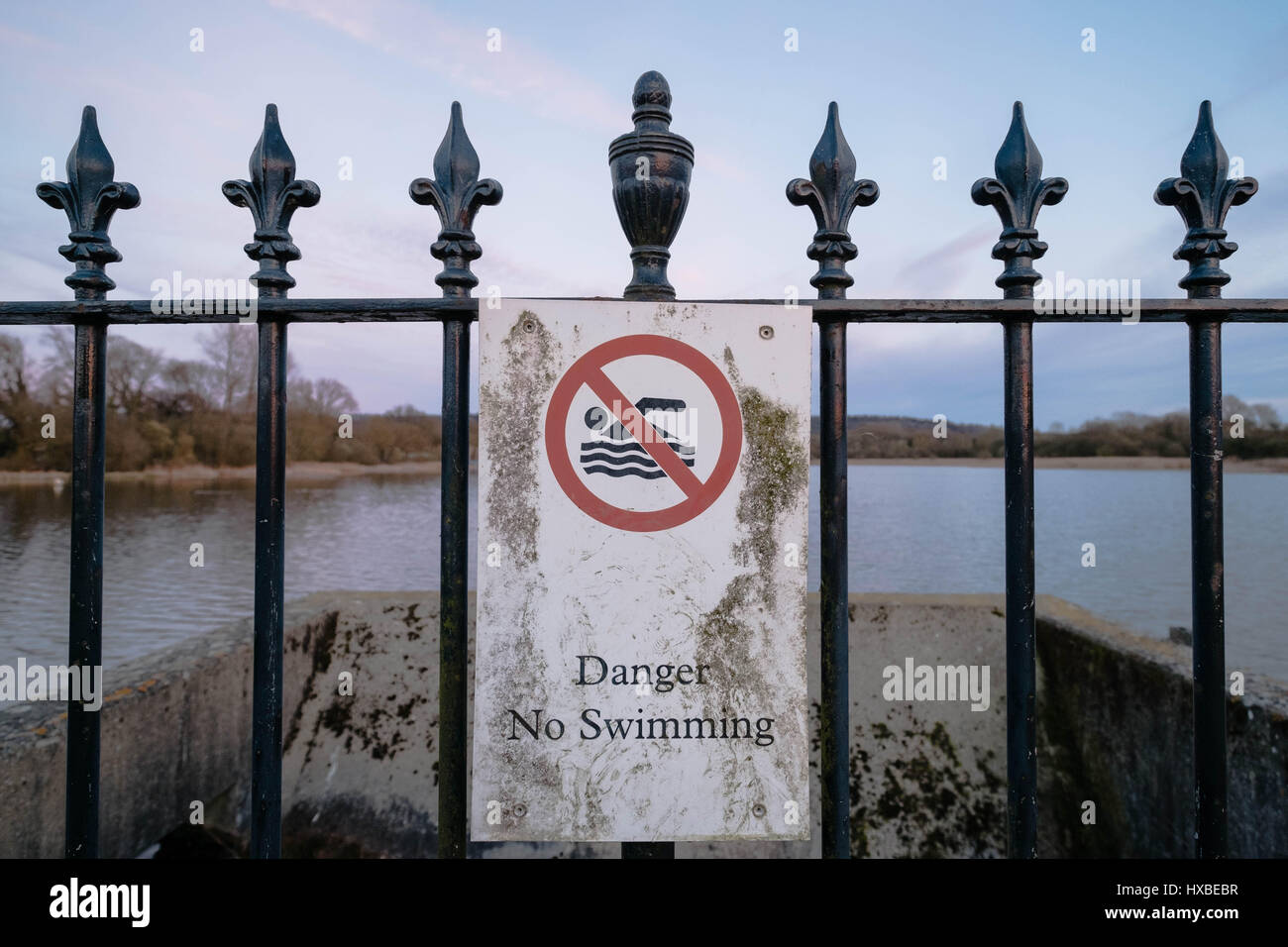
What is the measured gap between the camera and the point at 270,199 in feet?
4.69

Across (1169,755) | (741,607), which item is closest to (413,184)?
(741,607)

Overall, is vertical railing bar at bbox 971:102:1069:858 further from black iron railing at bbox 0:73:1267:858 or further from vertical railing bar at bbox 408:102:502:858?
vertical railing bar at bbox 408:102:502:858

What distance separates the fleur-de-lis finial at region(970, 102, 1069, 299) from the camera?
1411 mm

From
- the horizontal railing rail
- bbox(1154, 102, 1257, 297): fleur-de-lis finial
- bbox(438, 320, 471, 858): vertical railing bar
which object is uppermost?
bbox(1154, 102, 1257, 297): fleur-de-lis finial

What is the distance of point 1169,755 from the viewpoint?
9.55ft

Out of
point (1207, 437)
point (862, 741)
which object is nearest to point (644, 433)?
point (1207, 437)

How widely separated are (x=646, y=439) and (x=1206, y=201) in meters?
1.50

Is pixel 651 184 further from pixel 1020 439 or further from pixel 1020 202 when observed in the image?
pixel 1020 439

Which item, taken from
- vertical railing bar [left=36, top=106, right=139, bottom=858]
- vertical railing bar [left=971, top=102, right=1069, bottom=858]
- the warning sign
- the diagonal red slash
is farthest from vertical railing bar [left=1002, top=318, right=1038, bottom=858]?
vertical railing bar [left=36, top=106, right=139, bottom=858]

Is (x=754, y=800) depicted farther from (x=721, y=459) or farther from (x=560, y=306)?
(x=560, y=306)

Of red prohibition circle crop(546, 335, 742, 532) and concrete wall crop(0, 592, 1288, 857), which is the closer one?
red prohibition circle crop(546, 335, 742, 532)

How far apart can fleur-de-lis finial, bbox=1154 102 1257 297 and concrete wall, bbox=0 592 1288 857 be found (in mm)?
2125

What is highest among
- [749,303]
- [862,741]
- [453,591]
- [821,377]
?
[749,303]

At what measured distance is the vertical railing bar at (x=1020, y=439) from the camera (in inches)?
55.6
